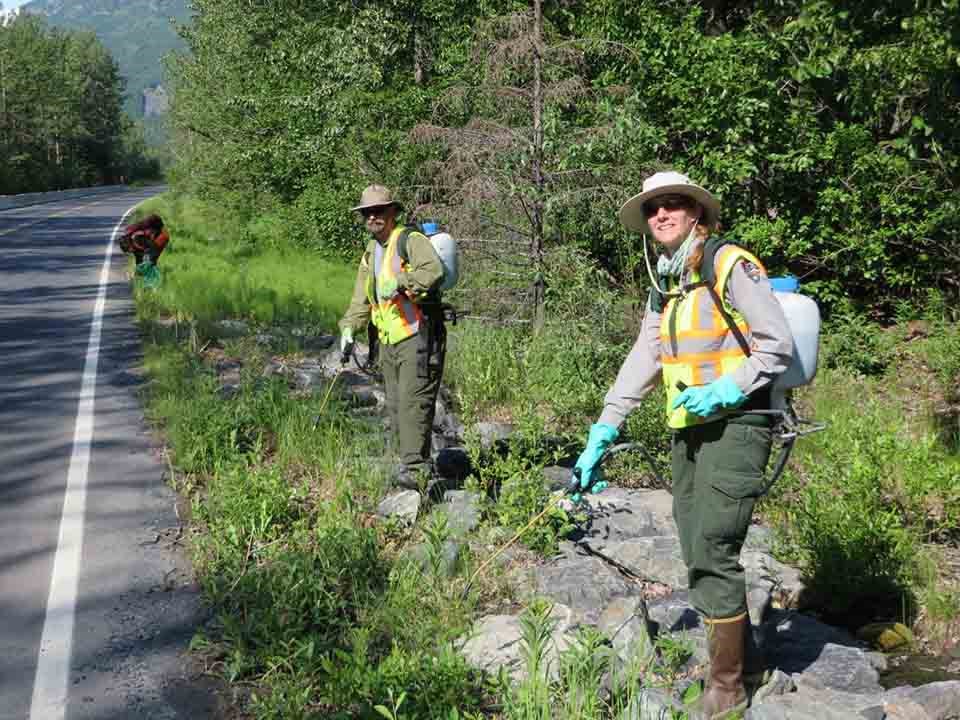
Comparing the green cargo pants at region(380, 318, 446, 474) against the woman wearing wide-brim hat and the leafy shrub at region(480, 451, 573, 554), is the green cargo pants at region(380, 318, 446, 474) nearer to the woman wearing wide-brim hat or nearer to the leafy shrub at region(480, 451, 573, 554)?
the leafy shrub at region(480, 451, 573, 554)

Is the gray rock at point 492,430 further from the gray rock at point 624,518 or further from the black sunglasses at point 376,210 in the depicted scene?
the black sunglasses at point 376,210

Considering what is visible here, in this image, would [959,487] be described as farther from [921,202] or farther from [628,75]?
[628,75]

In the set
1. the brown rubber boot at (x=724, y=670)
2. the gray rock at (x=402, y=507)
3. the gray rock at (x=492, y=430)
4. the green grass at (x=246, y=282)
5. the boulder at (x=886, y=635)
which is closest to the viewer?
the brown rubber boot at (x=724, y=670)

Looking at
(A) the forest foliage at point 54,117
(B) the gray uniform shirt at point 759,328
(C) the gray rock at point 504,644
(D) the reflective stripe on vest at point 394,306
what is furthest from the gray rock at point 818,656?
(A) the forest foliage at point 54,117

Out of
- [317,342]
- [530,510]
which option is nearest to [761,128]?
[317,342]

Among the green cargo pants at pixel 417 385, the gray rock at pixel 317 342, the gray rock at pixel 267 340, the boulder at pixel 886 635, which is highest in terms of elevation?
the green cargo pants at pixel 417 385

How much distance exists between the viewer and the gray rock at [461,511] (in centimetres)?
548

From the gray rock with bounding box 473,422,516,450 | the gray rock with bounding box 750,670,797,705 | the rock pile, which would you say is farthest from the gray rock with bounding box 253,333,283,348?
the gray rock with bounding box 750,670,797,705

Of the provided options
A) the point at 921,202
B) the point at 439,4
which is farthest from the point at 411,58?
the point at 921,202

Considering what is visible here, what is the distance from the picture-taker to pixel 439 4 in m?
16.5

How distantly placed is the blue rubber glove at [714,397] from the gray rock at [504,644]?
1164 mm

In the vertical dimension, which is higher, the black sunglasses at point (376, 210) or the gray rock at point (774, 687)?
the black sunglasses at point (376, 210)

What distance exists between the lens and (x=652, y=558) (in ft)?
18.4

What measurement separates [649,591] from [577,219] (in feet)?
20.0
